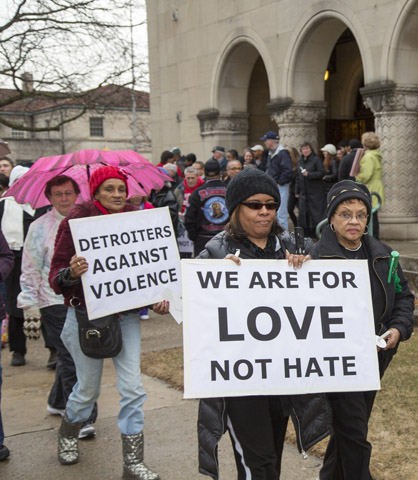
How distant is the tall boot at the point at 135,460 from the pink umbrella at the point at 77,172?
206cm

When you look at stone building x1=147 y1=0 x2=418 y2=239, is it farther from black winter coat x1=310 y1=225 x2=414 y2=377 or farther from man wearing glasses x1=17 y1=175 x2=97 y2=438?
black winter coat x1=310 y1=225 x2=414 y2=377

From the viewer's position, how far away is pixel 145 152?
2483 inches

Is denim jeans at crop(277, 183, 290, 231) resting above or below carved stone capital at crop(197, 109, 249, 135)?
below

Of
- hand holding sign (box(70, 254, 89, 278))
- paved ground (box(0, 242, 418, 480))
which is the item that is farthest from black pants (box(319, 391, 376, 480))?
hand holding sign (box(70, 254, 89, 278))

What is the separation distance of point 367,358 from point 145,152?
6059 cm

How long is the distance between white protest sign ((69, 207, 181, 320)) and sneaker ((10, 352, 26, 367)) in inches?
129

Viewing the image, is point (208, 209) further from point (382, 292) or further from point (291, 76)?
point (291, 76)

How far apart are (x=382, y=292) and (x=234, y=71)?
13.9m

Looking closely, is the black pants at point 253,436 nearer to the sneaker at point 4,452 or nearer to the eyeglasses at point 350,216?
the eyeglasses at point 350,216

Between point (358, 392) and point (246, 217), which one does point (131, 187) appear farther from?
point (358, 392)

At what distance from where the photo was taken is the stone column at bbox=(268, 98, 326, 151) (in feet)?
48.6

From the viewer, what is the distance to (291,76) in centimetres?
1468

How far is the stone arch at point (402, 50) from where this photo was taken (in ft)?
39.4

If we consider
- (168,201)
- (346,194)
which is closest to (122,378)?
(346,194)
